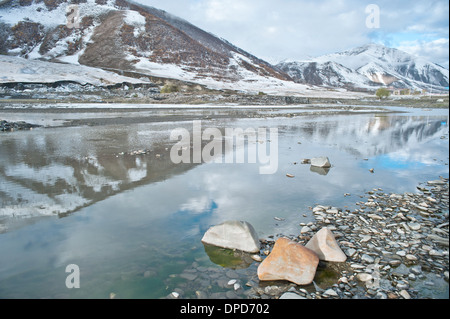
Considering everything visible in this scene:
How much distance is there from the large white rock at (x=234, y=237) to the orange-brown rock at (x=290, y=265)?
2.23ft

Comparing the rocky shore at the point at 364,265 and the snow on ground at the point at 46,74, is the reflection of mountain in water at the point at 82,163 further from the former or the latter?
the snow on ground at the point at 46,74

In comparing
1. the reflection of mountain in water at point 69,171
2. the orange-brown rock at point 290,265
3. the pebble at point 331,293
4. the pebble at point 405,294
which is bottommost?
the pebble at point 331,293

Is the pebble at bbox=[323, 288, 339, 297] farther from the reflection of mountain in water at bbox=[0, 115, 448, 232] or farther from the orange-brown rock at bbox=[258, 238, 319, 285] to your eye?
the reflection of mountain in water at bbox=[0, 115, 448, 232]

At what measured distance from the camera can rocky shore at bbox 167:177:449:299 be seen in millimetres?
4180

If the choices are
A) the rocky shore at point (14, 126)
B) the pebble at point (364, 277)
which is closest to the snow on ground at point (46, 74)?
the rocky shore at point (14, 126)

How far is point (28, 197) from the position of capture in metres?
7.85

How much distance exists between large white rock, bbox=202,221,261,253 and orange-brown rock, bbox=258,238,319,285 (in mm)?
679

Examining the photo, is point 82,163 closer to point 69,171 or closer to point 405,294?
point 69,171

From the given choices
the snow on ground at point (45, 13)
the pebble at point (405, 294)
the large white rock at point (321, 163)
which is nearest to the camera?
the pebble at point (405, 294)

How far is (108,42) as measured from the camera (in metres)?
112

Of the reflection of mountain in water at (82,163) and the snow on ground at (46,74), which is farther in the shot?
the snow on ground at (46,74)

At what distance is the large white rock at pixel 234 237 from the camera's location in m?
5.36

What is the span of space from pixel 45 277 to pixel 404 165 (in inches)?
501
